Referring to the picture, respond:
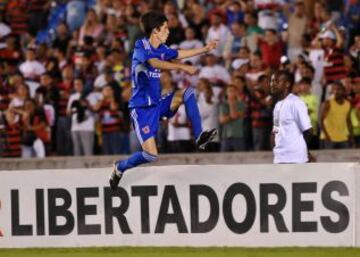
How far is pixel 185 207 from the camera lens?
1466cm

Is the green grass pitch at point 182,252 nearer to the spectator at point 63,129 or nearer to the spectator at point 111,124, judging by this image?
the spectator at point 111,124

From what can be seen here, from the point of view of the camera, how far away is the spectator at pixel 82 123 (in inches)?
842

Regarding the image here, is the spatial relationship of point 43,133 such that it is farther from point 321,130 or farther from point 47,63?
point 321,130

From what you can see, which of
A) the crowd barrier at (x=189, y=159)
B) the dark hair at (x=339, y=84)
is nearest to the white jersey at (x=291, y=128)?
the crowd barrier at (x=189, y=159)

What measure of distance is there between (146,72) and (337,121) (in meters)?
5.70

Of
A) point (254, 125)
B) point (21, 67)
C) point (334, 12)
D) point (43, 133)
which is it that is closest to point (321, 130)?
point (254, 125)

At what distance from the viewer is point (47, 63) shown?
76.7 ft

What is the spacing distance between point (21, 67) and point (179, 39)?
318 centimetres

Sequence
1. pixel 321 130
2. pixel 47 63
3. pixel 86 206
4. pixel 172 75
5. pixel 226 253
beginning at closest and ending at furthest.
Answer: pixel 226 253 < pixel 86 206 < pixel 321 130 < pixel 172 75 < pixel 47 63

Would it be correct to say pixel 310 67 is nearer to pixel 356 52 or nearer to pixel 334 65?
pixel 334 65

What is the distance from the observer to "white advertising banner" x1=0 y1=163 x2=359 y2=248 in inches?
560

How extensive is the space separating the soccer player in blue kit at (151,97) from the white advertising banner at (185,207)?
452mm

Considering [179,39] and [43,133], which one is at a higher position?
[179,39]

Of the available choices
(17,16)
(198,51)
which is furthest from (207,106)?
(198,51)
